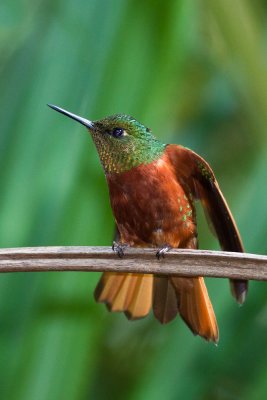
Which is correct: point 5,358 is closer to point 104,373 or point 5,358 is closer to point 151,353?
point 151,353

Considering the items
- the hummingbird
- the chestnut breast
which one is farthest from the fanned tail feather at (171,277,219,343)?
the chestnut breast

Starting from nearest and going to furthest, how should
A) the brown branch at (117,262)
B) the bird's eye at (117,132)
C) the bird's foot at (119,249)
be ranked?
the brown branch at (117,262) → the bird's foot at (119,249) → the bird's eye at (117,132)

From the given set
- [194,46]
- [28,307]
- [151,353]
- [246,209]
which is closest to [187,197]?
[246,209]

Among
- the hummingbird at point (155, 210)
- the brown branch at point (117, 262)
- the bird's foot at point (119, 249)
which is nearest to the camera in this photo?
the brown branch at point (117, 262)

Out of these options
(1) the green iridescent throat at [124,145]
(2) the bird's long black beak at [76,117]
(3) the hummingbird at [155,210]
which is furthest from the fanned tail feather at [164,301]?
(2) the bird's long black beak at [76,117]

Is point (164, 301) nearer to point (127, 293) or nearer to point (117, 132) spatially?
point (127, 293)

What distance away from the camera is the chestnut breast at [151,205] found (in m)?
1.98

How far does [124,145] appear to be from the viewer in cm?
213

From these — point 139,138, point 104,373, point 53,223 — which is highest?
point 139,138

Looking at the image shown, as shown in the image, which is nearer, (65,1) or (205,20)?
(65,1)

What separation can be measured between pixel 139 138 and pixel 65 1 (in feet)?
1.39

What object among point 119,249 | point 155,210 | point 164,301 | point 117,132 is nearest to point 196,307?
point 164,301

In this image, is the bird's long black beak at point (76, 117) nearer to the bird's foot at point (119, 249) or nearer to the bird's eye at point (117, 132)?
the bird's eye at point (117, 132)

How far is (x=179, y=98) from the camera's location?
8.48ft
